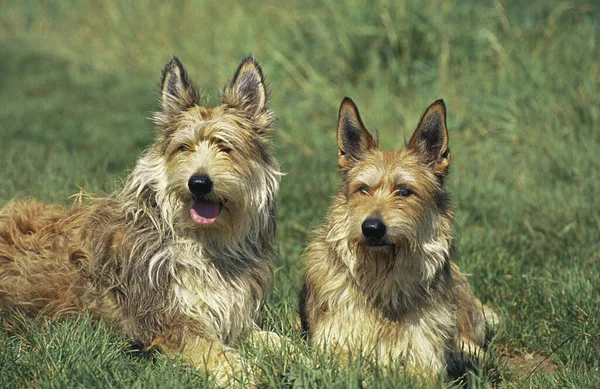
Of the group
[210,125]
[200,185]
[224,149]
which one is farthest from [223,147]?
[200,185]

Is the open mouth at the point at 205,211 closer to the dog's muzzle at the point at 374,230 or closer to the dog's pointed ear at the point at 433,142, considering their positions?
the dog's muzzle at the point at 374,230

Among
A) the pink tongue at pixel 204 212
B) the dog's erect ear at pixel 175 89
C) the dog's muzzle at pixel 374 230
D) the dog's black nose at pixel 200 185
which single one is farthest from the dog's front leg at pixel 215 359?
the dog's erect ear at pixel 175 89

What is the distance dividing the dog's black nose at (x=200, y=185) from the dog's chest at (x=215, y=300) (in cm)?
46

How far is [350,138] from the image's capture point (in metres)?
5.01

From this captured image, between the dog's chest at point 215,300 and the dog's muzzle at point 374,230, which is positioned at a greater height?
the dog's muzzle at point 374,230

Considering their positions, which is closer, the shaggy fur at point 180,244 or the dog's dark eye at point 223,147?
the shaggy fur at point 180,244

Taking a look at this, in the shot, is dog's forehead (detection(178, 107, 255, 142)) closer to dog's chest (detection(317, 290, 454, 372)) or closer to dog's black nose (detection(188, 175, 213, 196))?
dog's black nose (detection(188, 175, 213, 196))

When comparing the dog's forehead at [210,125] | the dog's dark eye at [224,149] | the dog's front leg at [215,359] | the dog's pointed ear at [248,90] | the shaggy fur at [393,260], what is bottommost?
the dog's front leg at [215,359]

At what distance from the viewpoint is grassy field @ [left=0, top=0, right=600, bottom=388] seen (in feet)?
15.1

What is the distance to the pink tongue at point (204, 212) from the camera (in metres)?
4.63

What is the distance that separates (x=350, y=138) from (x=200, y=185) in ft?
3.41

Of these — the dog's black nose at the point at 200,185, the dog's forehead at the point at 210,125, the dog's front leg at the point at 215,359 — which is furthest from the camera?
the dog's forehead at the point at 210,125

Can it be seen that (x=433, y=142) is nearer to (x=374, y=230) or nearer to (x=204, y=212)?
(x=374, y=230)

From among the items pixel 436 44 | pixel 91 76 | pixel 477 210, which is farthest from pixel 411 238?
pixel 91 76
